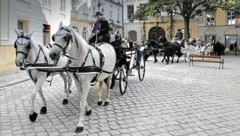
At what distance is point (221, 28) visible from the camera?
4291 centimetres

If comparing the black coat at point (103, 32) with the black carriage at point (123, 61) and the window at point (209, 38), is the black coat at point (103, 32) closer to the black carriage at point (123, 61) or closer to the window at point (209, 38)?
the black carriage at point (123, 61)

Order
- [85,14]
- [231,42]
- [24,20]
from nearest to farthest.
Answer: [24,20] → [85,14] → [231,42]

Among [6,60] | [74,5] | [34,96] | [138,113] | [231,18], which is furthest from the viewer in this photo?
[231,18]

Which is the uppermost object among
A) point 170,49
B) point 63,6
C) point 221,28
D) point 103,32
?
point 63,6

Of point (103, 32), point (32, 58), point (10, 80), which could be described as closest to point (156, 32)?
point (10, 80)

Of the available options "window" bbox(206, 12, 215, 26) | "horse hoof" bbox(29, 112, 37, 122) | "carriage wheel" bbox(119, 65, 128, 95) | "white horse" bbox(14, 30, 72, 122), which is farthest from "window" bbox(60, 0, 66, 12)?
"window" bbox(206, 12, 215, 26)

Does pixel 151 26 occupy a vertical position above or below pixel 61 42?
above

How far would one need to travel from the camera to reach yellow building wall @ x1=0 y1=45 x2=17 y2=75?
14.7 metres

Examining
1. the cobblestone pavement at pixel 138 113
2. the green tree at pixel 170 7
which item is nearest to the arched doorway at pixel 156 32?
the green tree at pixel 170 7

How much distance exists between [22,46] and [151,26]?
4490 centimetres

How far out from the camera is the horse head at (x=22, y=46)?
6791 millimetres

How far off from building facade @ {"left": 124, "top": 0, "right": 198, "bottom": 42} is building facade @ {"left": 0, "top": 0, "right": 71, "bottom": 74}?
86.2 ft

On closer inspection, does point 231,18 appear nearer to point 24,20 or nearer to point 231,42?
point 231,42

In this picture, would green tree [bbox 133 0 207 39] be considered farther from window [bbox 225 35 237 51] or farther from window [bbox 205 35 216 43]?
window [bbox 205 35 216 43]
